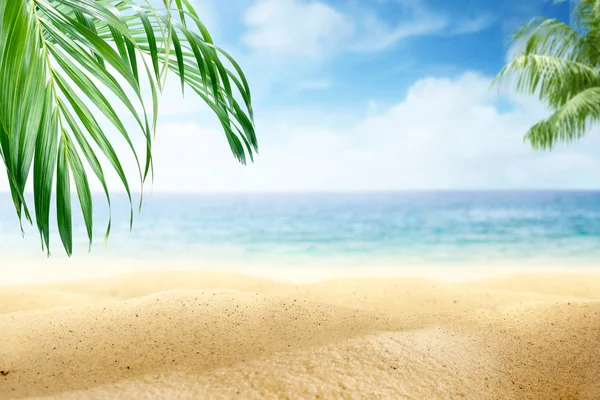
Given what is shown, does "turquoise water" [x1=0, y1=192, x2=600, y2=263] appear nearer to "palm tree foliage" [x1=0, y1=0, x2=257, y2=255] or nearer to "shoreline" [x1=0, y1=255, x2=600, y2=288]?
"shoreline" [x1=0, y1=255, x2=600, y2=288]

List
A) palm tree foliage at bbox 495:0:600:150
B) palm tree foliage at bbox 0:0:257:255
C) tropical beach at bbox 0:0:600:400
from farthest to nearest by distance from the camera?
palm tree foliage at bbox 495:0:600:150, tropical beach at bbox 0:0:600:400, palm tree foliage at bbox 0:0:257:255

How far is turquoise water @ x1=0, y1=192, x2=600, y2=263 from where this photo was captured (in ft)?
23.3

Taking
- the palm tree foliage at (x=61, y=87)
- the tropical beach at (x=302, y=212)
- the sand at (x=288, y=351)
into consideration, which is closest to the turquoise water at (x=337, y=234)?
the tropical beach at (x=302, y=212)

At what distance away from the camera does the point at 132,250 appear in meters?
7.02

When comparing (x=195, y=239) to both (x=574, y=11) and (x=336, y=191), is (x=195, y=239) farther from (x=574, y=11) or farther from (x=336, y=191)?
(x=336, y=191)

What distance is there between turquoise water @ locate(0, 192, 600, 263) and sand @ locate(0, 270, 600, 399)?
4781 mm

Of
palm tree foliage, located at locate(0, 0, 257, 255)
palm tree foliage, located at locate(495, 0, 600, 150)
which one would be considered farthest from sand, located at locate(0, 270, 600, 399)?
palm tree foliage, located at locate(495, 0, 600, 150)

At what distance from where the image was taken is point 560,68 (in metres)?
4.42

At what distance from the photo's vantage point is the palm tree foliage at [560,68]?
441 centimetres

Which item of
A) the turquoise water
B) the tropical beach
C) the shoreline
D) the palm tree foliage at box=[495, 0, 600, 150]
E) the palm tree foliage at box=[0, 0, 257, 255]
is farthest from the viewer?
the turquoise water

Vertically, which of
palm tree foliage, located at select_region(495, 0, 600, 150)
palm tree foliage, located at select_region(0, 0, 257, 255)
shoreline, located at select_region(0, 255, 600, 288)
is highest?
palm tree foliage, located at select_region(495, 0, 600, 150)

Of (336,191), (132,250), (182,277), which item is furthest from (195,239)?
(336,191)

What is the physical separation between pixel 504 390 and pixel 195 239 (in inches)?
281

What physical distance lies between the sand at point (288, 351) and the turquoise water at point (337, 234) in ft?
15.7
